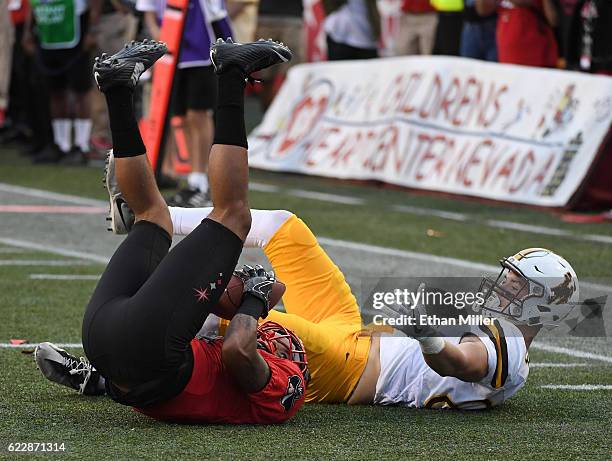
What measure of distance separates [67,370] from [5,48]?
39.1 ft

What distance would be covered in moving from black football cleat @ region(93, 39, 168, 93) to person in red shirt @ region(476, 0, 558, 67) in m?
7.53

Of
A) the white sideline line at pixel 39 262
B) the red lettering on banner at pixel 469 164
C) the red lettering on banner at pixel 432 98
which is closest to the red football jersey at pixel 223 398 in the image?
the white sideline line at pixel 39 262

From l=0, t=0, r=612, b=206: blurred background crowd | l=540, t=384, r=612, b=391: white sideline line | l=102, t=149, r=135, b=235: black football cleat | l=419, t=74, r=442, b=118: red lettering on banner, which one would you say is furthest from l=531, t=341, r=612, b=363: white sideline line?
l=419, t=74, r=442, b=118: red lettering on banner

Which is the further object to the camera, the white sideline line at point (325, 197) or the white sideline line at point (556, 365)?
the white sideline line at point (325, 197)

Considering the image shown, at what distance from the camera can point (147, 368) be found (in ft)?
16.7

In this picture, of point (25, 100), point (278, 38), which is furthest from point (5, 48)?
point (278, 38)

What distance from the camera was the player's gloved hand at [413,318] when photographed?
512cm

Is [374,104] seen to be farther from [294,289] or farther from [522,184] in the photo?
[294,289]

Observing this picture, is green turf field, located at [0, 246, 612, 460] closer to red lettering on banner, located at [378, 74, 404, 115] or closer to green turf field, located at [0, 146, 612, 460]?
green turf field, located at [0, 146, 612, 460]

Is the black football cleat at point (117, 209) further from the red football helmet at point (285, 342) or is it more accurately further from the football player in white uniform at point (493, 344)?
the football player in white uniform at point (493, 344)

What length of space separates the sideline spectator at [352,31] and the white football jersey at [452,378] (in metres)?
9.94

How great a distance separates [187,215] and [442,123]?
277 inches

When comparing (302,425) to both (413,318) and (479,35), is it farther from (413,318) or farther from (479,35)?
(479,35)

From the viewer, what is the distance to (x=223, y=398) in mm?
5344
